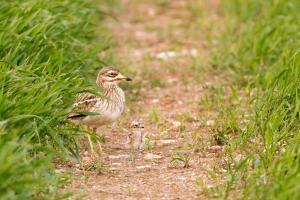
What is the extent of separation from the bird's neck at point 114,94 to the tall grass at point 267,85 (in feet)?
3.97

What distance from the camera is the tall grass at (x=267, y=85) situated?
6.48 meters

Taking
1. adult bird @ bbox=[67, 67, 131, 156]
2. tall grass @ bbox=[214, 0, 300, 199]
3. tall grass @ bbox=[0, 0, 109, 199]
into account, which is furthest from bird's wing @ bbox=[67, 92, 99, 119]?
tall grass @ bbox=[214, 0, 300, 199]

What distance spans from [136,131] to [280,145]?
204 cm

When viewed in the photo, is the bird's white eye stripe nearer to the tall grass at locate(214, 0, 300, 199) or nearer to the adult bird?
the adult bird

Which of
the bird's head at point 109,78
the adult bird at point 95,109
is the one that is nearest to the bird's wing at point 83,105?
the adult bird at point 95,109

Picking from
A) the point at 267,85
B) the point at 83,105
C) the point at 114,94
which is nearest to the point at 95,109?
the point at 83,105

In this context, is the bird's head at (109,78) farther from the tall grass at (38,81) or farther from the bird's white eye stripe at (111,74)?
the tall grass at (38,81)

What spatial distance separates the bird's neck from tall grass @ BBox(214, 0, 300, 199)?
121cm

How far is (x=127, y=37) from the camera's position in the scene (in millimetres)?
13203

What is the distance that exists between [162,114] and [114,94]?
1.33 m

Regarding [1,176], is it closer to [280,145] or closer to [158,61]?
[280,145]

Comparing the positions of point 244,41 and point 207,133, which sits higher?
point 244,41

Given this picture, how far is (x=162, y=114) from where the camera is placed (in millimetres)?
9695

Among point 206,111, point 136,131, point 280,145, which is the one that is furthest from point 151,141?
point 280,145
